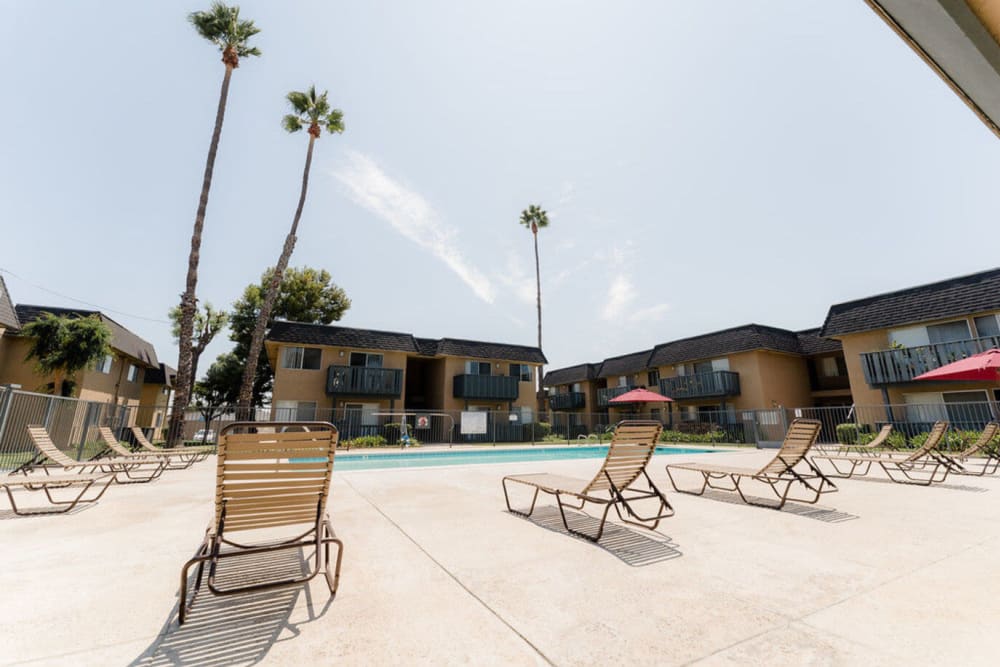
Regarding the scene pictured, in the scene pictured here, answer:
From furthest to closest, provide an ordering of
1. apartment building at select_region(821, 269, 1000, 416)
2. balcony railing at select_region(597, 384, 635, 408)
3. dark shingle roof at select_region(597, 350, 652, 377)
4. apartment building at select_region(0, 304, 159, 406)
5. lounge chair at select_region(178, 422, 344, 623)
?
1. dark shingle roof at select_region(597, 350, 652, 377)
2. balcony railing at select_region(597, 384, 635, 408)
3. apartment building at select_region(0, 304, 159, 406)
4. apartment building at select_region(821, 269, 1000, 416)
5. lounge chair at select_region(178, 422, 344, 623)

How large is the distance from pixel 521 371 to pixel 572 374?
11568mm

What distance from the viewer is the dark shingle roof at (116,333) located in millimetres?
17531

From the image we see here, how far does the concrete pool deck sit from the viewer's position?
1.88 metres

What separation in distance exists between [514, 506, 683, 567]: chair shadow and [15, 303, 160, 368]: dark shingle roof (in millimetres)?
23233

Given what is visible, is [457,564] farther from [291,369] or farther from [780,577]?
[291,369]

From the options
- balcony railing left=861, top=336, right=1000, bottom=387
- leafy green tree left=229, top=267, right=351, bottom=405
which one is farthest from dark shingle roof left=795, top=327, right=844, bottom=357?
leafy green tree left=229, top=267, right=351, bottom=405

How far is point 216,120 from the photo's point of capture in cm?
1712

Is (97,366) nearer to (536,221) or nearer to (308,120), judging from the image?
(308,120)

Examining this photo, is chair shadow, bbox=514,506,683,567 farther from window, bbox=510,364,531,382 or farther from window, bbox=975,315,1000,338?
window, bbox=510,364,531,382

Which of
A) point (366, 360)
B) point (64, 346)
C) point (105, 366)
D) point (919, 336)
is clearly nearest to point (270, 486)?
point (64, 346)

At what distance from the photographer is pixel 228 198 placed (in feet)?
55.0

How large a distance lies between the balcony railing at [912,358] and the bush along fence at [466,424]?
4.74 feet

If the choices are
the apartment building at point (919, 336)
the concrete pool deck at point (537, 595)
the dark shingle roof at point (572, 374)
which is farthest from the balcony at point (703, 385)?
the concrete pool deck at point (537, 595)

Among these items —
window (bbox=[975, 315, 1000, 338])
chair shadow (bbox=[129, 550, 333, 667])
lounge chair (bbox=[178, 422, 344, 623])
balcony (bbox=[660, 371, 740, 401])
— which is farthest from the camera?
balcony (bbox=[660, 371, 740, 401])
